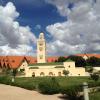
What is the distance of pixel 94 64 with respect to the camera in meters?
119

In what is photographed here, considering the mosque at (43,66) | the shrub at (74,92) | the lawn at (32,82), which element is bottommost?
the shrub at (74,92)

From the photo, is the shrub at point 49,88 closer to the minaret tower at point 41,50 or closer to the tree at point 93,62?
the minaret tower at point 41,50

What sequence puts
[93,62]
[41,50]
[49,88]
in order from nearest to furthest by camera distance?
1. [49,88]
2. [41,50]
3. [93,62]

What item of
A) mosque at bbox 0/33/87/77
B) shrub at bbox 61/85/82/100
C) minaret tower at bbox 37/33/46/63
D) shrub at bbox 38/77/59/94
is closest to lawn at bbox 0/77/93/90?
shrub at bbox 38/77/59/94

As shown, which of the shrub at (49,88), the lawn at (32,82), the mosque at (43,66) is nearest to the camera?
the shrub at (49,88)

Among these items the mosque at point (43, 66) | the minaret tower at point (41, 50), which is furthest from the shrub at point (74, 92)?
the minaret tower at point (41, 50)

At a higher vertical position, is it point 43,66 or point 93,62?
point 93,62

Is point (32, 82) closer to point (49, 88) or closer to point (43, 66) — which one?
point (49, 88)

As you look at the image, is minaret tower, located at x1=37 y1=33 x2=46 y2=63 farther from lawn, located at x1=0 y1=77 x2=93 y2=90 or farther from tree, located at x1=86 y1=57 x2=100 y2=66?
lawn, located at x1=0 y1=77 x2=93 y2=90

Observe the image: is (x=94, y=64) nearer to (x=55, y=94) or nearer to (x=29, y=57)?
(x=29, y=57)

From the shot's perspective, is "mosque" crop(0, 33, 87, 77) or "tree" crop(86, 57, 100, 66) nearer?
"mosque" crop(0, 33, 87, 77)

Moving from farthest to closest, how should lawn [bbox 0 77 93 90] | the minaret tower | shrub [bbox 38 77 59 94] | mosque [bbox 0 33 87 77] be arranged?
the minaret tower
mosque [bbox 0 33 87 77]
lawn [bbox 0 77 93 90]
shrub [bbox 38 77 59 94]

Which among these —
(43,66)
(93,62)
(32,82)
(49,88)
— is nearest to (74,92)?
(49,88)

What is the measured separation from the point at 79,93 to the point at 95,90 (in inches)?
228
